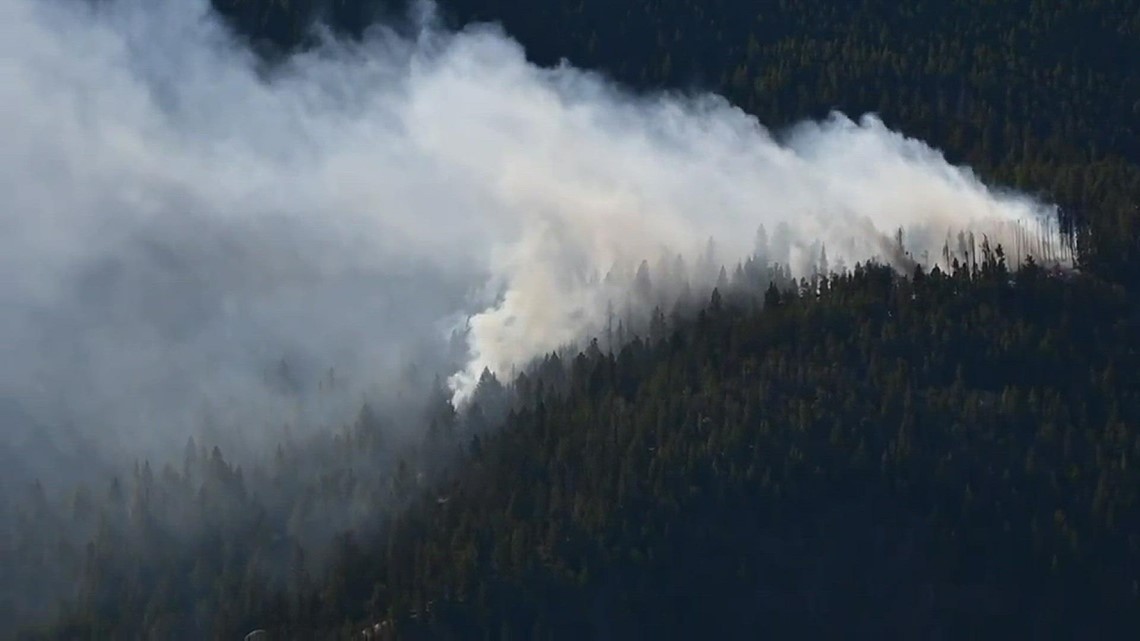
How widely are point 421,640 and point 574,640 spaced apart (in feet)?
31.2

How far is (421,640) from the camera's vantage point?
200m

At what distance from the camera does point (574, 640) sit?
200m

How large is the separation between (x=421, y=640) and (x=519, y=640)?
6.09m

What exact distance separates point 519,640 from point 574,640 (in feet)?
11.3

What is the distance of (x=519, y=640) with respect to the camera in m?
200
